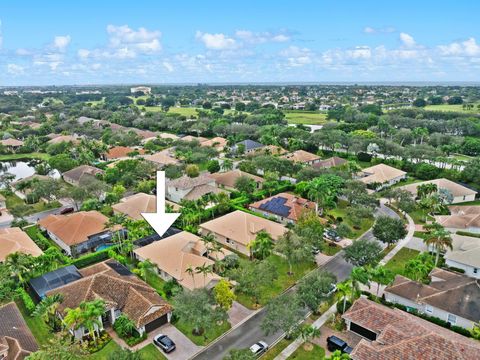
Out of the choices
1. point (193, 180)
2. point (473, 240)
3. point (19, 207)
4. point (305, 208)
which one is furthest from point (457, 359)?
point (19, 207)

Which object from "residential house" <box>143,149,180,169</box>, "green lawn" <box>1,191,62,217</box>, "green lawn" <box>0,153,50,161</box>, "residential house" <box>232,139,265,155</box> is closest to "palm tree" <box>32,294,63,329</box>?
"green lawn" <box>1,191,62,217</box>

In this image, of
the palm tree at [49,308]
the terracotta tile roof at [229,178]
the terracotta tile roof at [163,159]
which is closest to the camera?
the palm tree at [49,308]

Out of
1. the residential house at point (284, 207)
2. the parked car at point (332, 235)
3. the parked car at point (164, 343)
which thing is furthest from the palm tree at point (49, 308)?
the parked car at point (332, 235)

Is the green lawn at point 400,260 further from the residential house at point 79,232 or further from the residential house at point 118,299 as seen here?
the residential house at point 79,232

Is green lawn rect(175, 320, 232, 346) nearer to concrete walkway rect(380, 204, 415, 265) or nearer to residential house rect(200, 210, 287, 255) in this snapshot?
residential house rect(200, 210, 287, 255)

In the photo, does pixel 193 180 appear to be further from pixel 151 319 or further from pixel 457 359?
pixel 457 359

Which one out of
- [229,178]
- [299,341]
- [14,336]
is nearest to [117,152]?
[229,178]

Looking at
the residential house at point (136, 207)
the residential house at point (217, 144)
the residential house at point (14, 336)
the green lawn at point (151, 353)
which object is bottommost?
the green lawn at point (151, 353)
